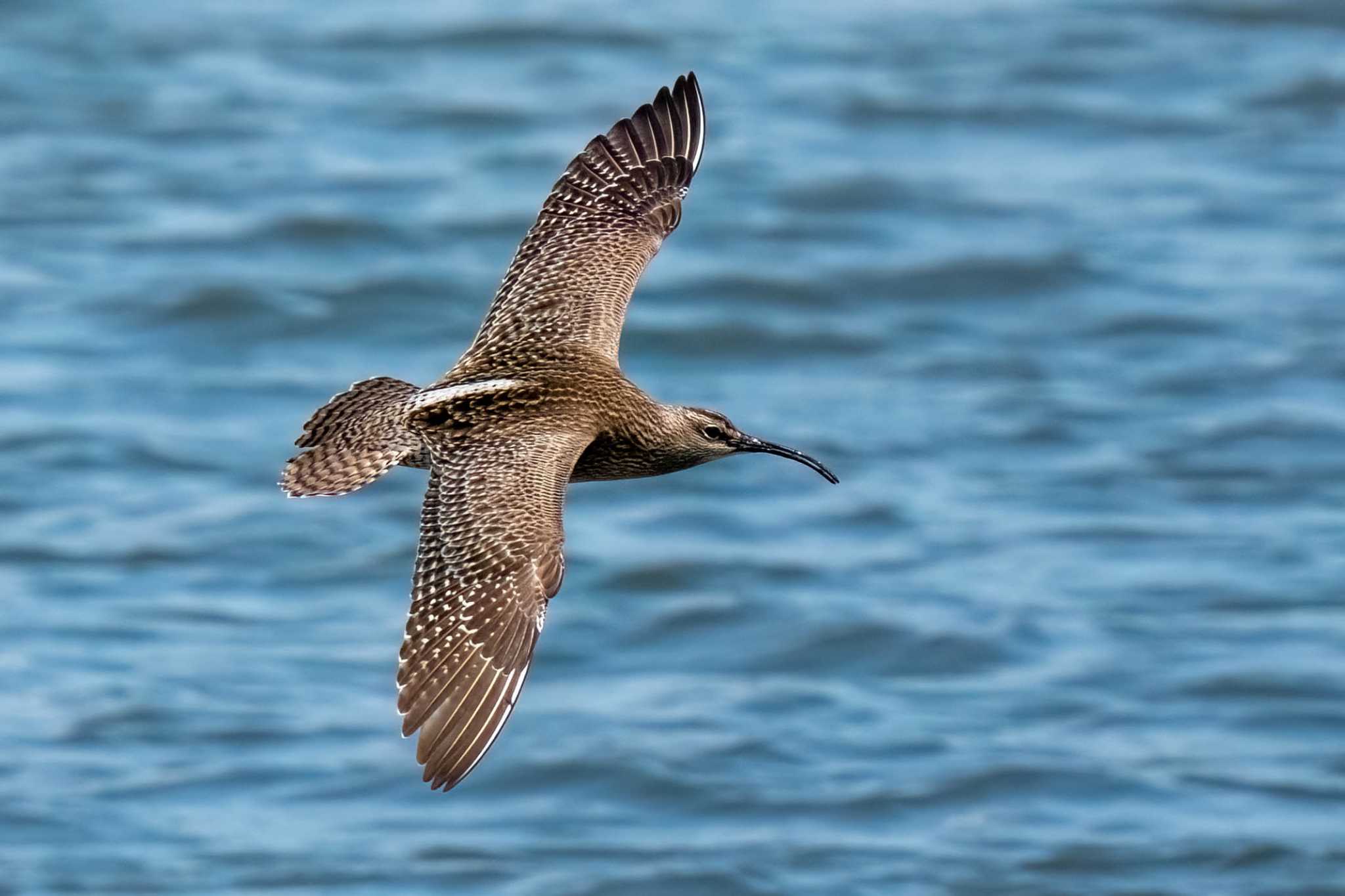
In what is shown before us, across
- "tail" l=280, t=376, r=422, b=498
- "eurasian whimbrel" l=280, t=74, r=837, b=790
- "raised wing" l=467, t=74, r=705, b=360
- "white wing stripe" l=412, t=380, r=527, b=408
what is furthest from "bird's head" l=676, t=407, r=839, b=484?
"tail" l=280, t=376, r=422, b=498

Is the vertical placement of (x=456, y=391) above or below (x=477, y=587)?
above

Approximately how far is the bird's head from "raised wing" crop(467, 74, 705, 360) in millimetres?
475

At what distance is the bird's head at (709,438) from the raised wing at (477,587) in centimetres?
71

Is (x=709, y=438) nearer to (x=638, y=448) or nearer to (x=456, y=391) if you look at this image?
(x=638, y=448)

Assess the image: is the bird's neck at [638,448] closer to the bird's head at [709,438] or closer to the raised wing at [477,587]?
the bird's head at [709,438]

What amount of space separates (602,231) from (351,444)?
1.95 m

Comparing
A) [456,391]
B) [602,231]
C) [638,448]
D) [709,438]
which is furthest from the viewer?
[602,231]

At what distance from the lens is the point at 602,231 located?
34.1ft

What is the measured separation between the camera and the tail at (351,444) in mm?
8703

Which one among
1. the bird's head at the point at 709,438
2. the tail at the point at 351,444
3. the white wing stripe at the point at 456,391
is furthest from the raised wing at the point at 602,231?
the tail at the point at 351,444

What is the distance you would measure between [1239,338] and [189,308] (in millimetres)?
8562

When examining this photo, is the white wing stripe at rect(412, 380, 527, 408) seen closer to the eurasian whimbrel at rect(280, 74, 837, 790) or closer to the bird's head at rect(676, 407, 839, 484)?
the eurasian whimbrel at rect(280, 74, 837, 790)

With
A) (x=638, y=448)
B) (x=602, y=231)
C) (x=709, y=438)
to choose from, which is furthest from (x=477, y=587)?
(x=602, y=231)

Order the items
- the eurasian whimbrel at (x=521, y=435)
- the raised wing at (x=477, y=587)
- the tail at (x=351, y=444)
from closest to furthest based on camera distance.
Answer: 1. the raised wing at (x=477, y=587)
2. the eurasian whimbrel at (x=521, y=435)
3. the tail at (x=351, y=444)
